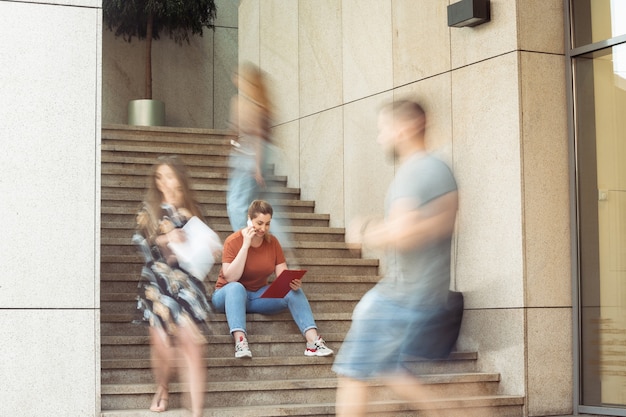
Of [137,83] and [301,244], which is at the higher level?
[137,83]

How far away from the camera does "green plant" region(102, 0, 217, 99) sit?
1512cm

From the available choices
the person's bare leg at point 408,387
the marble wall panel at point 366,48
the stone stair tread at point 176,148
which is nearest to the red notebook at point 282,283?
the person's bare leg at point 408,387

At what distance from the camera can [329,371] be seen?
24.7 feet

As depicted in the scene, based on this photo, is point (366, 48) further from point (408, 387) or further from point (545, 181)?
point (408, 387)

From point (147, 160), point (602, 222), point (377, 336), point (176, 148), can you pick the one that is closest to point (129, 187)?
point (147, 160)

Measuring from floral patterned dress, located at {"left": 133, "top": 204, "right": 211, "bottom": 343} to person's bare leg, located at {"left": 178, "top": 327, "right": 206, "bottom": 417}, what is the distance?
0.03 m

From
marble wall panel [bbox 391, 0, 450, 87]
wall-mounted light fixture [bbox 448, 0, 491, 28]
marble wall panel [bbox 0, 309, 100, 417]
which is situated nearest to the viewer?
marble wall panel [bbox 0, 309, 100, 417]

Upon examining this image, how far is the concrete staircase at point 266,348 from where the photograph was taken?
672cm

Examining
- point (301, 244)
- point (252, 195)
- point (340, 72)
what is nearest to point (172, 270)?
point (252, 195)

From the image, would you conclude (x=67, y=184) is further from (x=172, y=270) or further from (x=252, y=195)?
(x=252, y=195)

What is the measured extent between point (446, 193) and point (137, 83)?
478 inches

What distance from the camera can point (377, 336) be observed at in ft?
16.1

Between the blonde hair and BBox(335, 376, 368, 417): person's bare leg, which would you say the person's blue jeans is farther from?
BBox(335, 376, 368, 417): person's bare leg

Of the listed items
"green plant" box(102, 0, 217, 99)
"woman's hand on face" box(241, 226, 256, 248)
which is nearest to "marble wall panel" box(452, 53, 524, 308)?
"woman's hand on face" box(241, 226, 256, 248)
